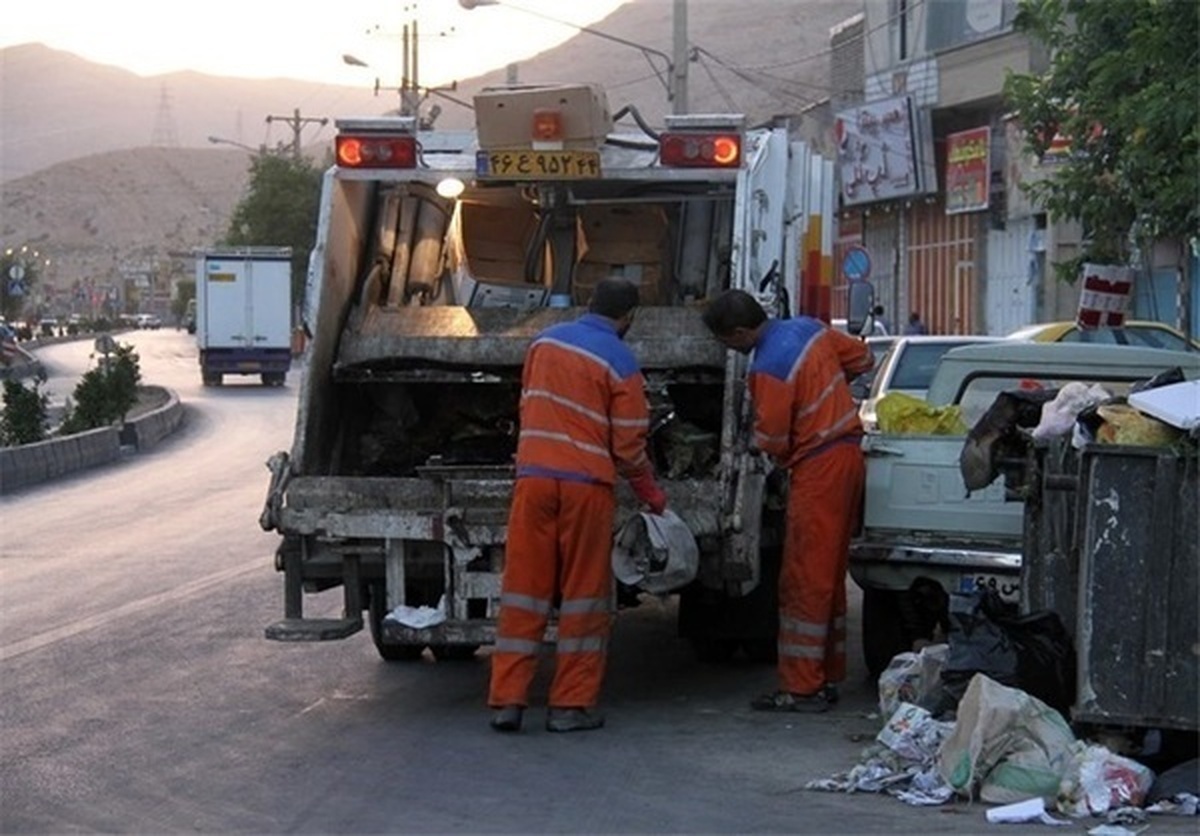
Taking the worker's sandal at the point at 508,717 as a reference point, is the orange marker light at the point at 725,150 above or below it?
above

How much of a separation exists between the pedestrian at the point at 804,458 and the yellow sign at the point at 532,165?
115 centimetres

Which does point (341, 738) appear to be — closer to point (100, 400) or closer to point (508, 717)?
point (508, 717)

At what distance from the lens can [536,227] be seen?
1071 cm

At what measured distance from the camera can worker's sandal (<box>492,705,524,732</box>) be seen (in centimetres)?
832

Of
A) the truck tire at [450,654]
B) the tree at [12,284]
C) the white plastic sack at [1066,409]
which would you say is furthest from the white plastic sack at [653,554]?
the tree at [12,284]

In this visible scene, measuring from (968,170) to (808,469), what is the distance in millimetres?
30772

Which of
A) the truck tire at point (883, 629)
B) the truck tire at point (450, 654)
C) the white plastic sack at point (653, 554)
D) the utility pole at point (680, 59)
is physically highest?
the utility pole at point (680, 59)

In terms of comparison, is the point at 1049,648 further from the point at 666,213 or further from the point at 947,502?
the point at 666,213

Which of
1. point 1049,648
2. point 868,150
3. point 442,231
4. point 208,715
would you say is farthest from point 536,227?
Answer: point 868,150

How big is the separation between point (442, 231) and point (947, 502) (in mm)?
2881

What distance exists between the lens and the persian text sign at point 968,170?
37781 millimetres

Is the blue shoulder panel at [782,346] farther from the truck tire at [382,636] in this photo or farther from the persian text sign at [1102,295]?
the persian text sign at [1102,295]

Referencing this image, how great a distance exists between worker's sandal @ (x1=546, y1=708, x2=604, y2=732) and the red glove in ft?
2.72

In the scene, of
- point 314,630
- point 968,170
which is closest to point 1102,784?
point 314,630
